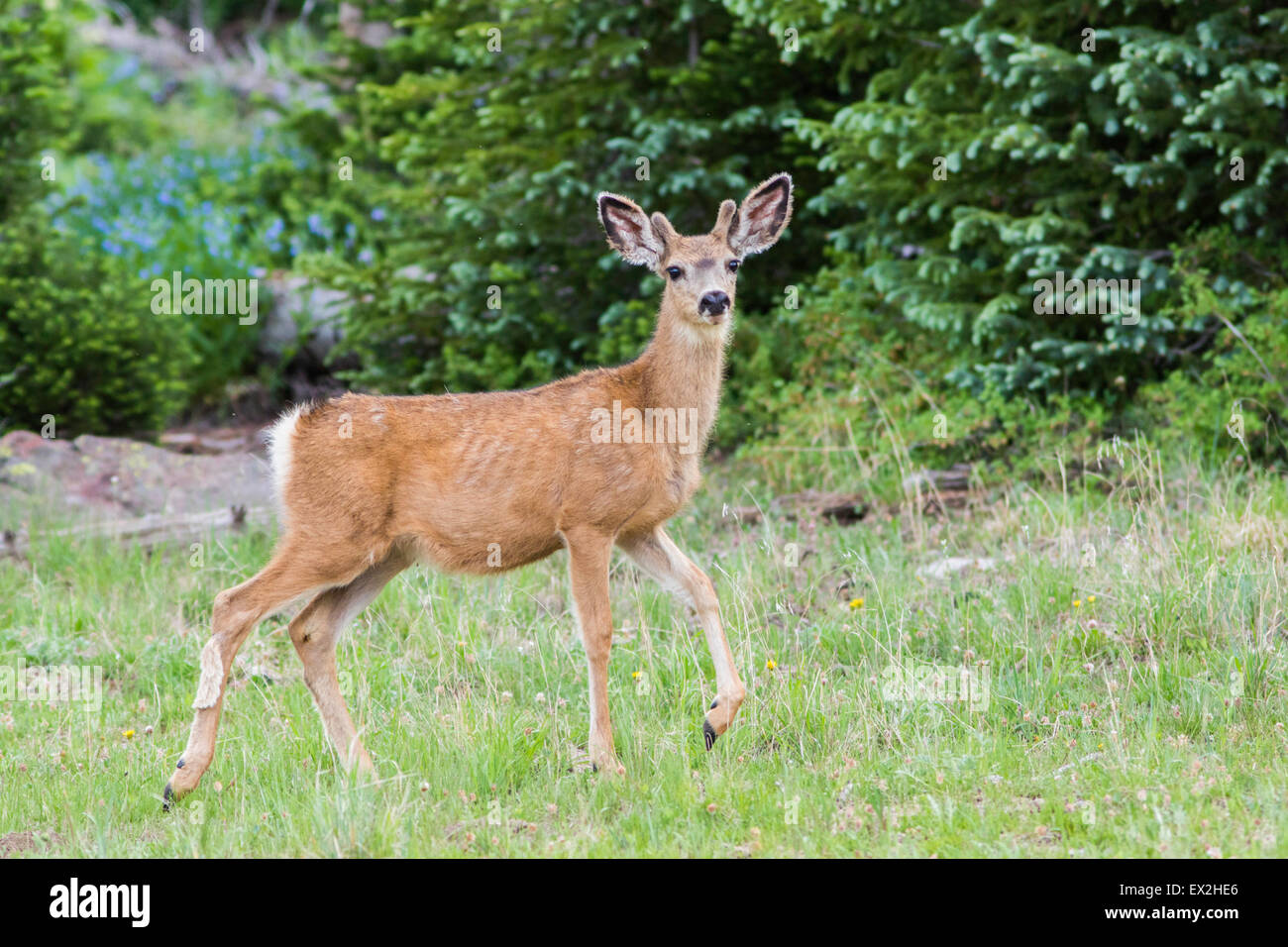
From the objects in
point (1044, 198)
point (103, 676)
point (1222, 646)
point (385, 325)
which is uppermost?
point (1044, 198)

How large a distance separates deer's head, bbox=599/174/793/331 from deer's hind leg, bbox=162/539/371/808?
1.83m

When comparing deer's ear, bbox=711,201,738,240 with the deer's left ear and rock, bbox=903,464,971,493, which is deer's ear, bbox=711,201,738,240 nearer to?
the deer's left ear

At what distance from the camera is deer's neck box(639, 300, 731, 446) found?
22.0ft

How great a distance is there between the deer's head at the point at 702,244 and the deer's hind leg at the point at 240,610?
183 centimetres

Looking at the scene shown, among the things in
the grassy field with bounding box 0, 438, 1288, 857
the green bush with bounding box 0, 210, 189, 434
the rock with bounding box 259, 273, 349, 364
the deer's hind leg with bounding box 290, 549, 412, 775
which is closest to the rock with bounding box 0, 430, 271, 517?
the green bush with bounding box 0, 210, 189, 434

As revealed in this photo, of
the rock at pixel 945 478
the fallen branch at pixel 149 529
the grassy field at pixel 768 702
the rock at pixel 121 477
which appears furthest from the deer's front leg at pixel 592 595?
the rock at pixel 121 477

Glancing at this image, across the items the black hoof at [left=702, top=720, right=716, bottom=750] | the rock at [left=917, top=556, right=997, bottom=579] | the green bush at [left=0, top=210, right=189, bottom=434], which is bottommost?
the black hoof at [left=702, top=720, right=716, bottom=750]

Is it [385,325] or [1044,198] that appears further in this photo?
[385,325]

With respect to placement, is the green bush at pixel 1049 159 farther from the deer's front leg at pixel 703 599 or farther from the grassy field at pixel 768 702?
the deer's front leg at pixel 703 599

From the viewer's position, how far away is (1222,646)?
21.7ft

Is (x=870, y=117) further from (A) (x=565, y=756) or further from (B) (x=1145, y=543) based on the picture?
(A) (x=565, y=756)
